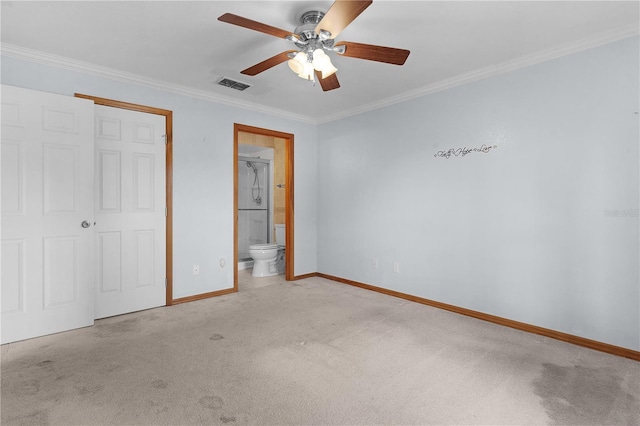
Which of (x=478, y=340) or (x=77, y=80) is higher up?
(x=77, y=80)

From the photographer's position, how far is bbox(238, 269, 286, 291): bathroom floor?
4.45 metres

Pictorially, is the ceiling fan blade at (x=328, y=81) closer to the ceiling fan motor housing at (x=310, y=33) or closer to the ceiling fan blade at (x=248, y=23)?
the ceiling fan motor housing at (x=310, y=33)

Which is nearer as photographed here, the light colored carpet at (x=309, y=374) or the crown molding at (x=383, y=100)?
the light colored carpet at (x=309, y=374)

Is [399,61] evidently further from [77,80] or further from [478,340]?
[77,80]

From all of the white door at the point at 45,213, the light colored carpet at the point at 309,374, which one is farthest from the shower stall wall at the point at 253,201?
the white door at the point at 45,213

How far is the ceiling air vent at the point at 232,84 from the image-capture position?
11.2 ft

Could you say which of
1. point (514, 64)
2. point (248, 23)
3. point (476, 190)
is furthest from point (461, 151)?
point (248, 23)

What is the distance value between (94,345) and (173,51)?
2459mm

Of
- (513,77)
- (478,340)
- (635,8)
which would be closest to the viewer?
(635,8)

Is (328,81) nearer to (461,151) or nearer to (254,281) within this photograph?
(461,151)

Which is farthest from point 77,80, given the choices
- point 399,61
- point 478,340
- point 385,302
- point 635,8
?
point 635,8

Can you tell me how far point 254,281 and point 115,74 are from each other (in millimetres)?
2990

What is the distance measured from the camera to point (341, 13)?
5.89ft

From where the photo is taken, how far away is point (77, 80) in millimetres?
3035
